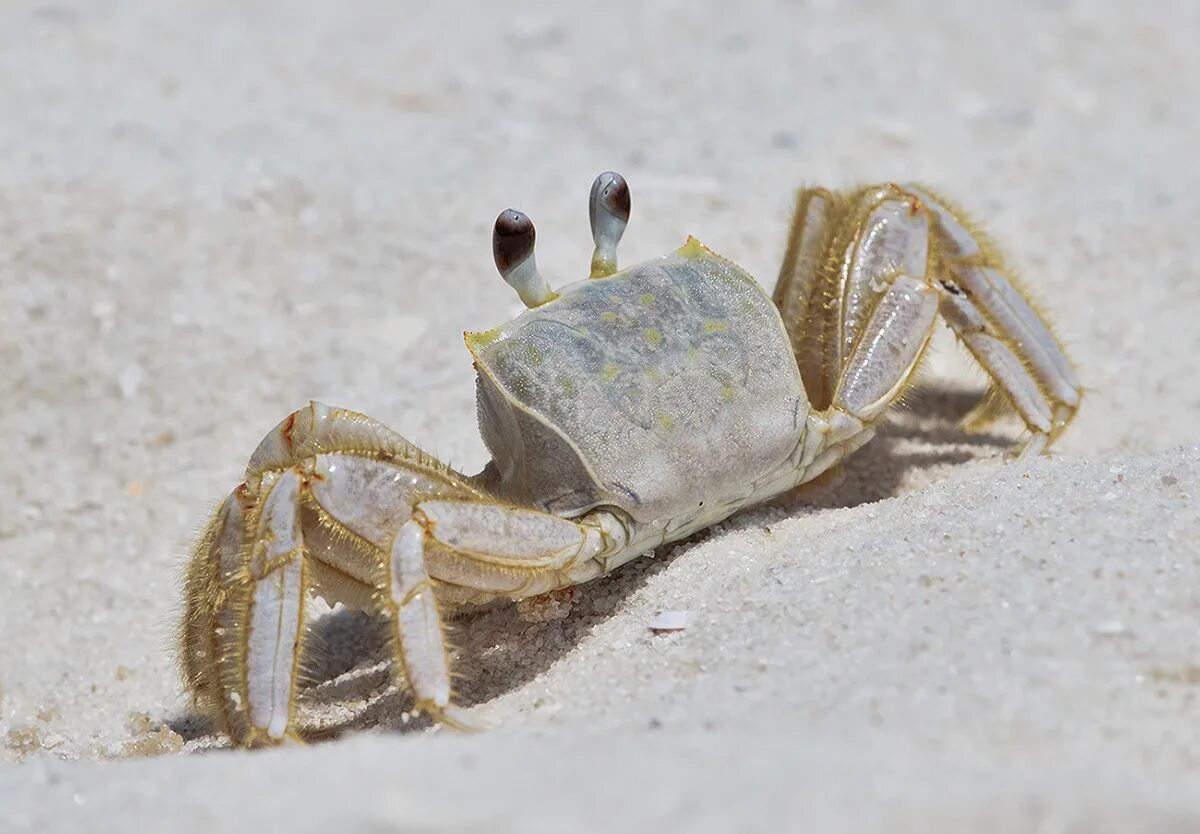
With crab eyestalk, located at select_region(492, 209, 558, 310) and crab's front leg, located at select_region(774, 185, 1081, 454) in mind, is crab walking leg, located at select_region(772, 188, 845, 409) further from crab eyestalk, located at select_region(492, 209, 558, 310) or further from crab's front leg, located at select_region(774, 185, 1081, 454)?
crab eyestalk, located at select_region(492, 209, 558, 310)

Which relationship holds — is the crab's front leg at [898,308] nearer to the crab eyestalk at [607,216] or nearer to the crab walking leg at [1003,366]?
the crab walking leg at [1003,366]

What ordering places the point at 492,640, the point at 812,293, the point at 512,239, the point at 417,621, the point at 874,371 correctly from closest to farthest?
the point at 417,621 → the point at 512,239 → the point at 492,640 → the point at 874,371 → the point at 812,293

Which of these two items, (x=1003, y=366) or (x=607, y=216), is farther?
(x=1003, y=366)

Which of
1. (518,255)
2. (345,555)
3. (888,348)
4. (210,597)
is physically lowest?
(210,597)

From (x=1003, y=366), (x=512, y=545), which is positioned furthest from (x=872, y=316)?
(x=512, y=545)

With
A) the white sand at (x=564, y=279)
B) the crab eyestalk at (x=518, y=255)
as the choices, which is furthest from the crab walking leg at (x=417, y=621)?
the crab eyestalk at (x=518, y=255)

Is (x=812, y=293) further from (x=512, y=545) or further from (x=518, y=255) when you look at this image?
(x=512, y=545)

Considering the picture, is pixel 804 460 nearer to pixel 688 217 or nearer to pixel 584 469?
pixel 584 469
